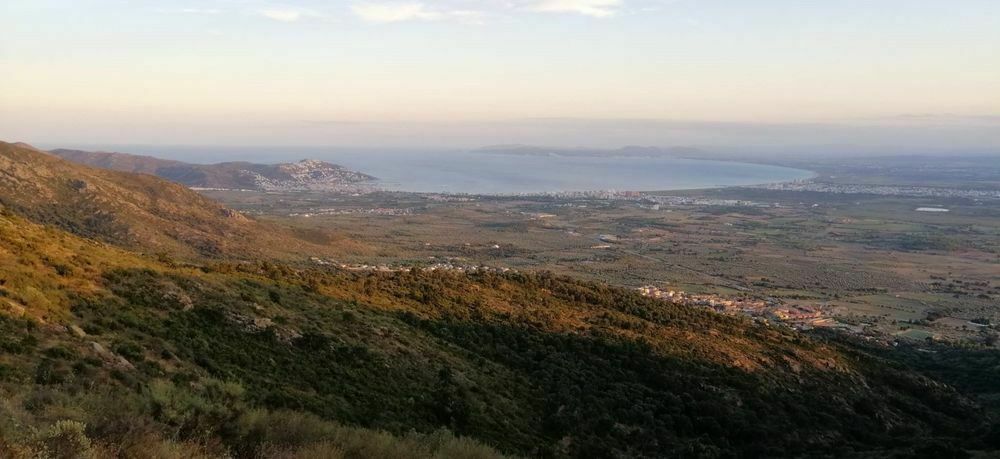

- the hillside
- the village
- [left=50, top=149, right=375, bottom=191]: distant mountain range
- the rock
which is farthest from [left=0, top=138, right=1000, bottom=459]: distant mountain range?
[left=50, top=149, right=375, bottom=191]: distant mountain range

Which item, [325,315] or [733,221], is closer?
[325,315]

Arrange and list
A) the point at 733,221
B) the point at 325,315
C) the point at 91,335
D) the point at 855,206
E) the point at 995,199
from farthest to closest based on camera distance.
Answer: the point at 995,199
the point at 855,206
the point at 733,221
the point at 325,315
the point at 91,335

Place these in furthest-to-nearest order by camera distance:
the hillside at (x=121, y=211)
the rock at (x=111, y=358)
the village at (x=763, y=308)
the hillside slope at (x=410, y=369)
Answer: the village at (x=763, y=308)
the hillside at (x=121, y=211)
the rock at (x=111, y=358)
the hillside slope at (x=410, y=369)

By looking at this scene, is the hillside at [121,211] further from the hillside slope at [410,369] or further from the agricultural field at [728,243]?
the hillside slope at [410,369]

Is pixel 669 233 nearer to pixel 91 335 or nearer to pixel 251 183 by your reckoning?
pixel 91 335

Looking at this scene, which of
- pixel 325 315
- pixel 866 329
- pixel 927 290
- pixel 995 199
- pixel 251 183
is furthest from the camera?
pixel 251 183

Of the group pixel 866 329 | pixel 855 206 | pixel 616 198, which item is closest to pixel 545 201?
pixel 616 198

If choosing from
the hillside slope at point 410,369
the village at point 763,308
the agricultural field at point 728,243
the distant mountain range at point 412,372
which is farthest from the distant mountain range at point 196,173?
the hillside slope at point 410,369

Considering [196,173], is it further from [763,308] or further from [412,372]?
[412,372]

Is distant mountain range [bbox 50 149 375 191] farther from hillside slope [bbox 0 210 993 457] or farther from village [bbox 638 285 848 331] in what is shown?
hillside slope [bbox 0 210 993 457]
